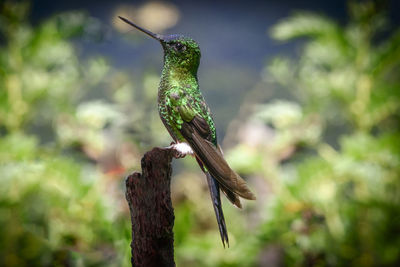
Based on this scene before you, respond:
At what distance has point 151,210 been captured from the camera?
1160 millimetres

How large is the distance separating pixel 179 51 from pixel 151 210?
1.68 ft

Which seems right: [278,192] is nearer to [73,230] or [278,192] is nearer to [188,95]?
[73,230]

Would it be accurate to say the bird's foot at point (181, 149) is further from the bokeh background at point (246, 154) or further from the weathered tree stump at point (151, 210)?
the bokeh background at point (246, 154)

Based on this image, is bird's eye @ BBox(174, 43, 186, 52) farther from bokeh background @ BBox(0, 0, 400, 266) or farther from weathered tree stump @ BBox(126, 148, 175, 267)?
bokeh background @ BBox(0, 0, 400, 266)

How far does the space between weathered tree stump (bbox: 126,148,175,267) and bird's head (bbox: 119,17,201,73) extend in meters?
0.30

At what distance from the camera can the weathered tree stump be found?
1.16 meters

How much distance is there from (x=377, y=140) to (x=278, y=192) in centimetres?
85

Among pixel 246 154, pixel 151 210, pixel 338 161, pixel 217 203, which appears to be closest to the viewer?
pixel 217 203

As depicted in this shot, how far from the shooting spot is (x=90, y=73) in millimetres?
3002

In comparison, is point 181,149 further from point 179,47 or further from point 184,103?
point 179,47

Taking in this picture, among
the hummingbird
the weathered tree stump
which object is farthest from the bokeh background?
the weathered tree stump

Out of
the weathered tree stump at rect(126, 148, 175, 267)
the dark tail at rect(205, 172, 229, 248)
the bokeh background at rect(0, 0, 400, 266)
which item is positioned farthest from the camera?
the bokeh background at rect(0, 0, 400, 266)

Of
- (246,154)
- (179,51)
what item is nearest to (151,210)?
(179,51)

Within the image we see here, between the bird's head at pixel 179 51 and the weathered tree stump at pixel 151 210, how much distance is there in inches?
11.8
